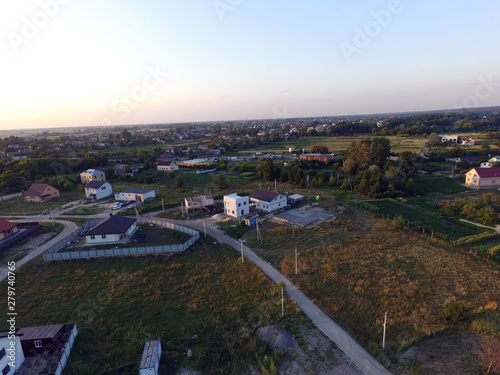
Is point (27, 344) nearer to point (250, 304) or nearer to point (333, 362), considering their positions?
point (250, 304)

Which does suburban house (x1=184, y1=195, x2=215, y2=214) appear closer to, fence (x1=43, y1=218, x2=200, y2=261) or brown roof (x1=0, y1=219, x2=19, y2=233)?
fence (x1=43, y1=218, x2=200, y2=261)

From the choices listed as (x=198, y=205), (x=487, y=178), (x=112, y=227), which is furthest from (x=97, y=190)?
(x=487, y=178)

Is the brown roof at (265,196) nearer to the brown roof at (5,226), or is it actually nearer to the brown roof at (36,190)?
the brown roof at (5,226)

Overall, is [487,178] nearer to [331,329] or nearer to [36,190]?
[331,329]

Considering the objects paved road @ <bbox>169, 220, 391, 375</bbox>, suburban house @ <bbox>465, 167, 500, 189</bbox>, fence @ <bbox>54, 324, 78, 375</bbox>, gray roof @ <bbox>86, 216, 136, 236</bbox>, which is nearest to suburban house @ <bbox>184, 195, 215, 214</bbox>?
gray roof @ <bbox>86, 216, 136, 236</bbox>

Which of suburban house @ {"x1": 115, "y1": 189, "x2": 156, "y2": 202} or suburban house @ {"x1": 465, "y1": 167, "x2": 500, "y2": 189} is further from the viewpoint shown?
suburban house @ {"x1": 115, "y1": 189, "x2": 156, "y2": 202}

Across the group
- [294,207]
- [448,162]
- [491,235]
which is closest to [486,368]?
[491,235]
